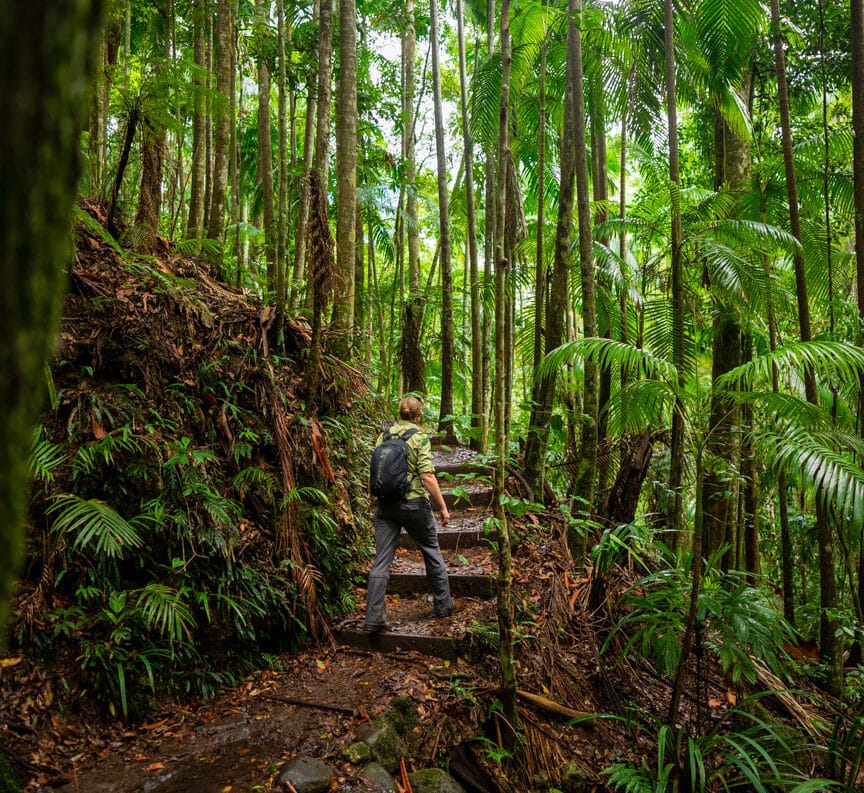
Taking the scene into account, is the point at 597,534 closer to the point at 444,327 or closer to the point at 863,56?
the point at 444,327

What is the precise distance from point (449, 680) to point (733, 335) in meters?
4.84

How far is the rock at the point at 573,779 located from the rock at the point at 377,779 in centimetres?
123

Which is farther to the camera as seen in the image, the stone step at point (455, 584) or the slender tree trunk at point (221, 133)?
the slender tree trunk at point (221, 133)

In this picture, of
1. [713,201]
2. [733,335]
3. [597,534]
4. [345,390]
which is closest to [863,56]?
[713,201]

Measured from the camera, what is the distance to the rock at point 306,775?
10.9ft

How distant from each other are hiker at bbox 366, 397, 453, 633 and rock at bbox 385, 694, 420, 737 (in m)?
0.81

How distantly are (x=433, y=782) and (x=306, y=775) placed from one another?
0.77 metres

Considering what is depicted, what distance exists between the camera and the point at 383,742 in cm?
376

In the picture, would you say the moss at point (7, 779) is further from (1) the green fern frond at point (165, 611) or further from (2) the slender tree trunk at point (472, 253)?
(2) the slender tree trunk at point (472, 253)

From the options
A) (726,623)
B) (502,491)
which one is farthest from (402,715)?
(726,623)

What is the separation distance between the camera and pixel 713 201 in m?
6.26

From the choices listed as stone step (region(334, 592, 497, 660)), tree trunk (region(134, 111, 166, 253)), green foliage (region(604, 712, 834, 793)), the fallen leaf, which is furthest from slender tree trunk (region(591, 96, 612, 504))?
tree trunk (region(134, 111, 166, 253))

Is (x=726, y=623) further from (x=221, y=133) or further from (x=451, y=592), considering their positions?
(x=221, y=133)

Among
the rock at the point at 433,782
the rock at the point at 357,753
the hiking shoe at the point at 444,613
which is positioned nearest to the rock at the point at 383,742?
the rock at the point at 357,753
